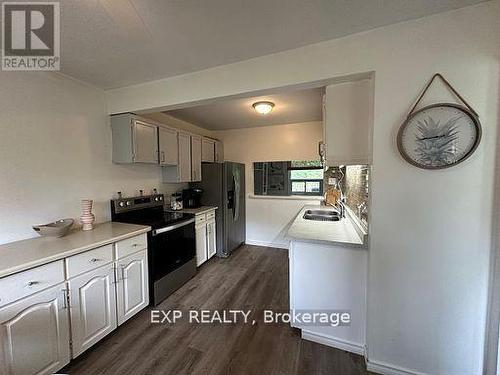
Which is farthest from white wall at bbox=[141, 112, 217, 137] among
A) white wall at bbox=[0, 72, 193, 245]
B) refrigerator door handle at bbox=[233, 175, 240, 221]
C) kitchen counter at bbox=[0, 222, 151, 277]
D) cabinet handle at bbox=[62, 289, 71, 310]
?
cabinet handle at bbox=[62, 289, 71, 310]

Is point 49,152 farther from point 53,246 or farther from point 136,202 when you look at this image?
point 136,202

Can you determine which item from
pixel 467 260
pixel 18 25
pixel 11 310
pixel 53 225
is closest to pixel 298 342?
pixel 467 260

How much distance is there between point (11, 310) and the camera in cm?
121

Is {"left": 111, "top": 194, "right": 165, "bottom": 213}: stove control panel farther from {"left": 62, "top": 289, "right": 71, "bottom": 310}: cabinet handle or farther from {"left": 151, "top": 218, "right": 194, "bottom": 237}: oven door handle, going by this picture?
{"left": 62, "top": 289, "right": 71, "bottom": 310}: cabinet handle

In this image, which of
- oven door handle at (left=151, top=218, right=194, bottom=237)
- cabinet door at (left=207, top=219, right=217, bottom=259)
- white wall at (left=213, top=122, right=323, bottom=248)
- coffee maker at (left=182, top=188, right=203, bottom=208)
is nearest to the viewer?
oven door handle at (left=151, top=218, right=194, bottom=237)

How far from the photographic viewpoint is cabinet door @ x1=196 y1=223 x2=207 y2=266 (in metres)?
3.12

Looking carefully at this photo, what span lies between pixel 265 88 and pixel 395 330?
198 centimetres

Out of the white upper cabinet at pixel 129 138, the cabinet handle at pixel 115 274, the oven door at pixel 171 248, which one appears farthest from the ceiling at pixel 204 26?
the cabinet handle at pixel 115 274

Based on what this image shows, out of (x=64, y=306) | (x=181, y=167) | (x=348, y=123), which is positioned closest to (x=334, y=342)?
(x=348, y=123)

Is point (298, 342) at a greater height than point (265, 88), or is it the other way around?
point (265, 88)

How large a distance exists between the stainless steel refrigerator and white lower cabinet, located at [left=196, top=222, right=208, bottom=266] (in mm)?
374

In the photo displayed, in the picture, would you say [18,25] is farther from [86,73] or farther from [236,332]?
[236,332]

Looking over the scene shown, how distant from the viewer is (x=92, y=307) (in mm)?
1642

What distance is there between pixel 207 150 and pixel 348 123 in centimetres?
272
